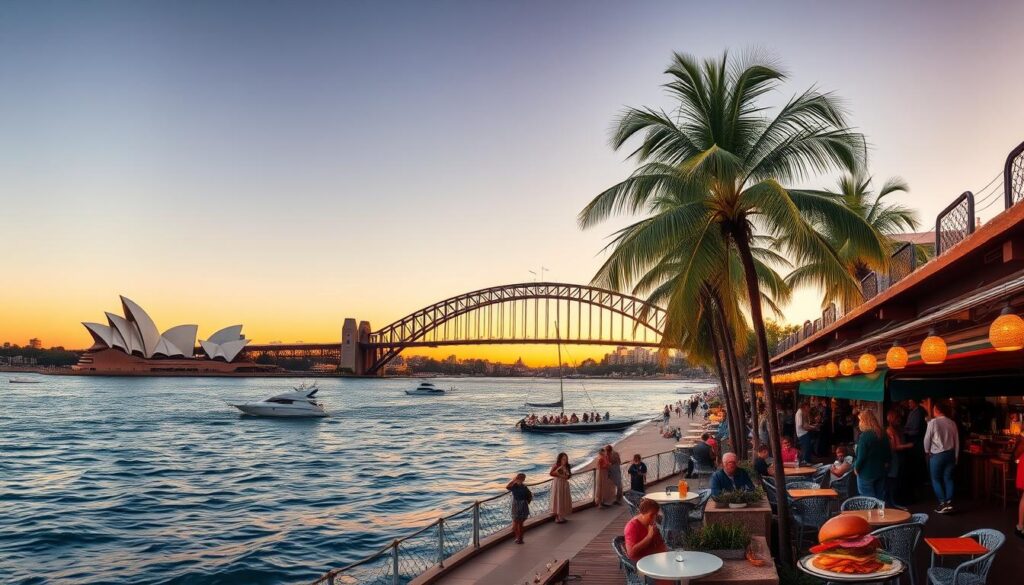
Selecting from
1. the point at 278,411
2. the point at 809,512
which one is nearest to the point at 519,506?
the point at 809,512

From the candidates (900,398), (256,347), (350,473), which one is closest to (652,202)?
(900,398)

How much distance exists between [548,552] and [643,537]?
16.0 feet

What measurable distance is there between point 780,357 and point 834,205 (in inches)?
841

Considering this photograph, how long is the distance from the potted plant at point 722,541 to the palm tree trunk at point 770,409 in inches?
42.9

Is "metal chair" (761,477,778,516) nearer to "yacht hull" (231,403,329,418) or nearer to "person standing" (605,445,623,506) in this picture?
"person standing" (605,445,623,506)

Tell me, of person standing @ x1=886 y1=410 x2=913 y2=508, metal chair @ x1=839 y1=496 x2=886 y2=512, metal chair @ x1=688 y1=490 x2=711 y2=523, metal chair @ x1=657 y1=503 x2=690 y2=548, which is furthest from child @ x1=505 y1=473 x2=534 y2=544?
person standing @ x1=886 y1=410 x2=913 y2=508

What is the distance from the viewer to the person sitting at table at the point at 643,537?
700 centimetres

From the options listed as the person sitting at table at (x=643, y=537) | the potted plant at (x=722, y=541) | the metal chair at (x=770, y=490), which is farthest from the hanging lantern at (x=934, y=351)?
the metal chair at (x=770, y=490)

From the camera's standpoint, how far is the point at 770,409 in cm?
917

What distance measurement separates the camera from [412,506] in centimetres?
2523

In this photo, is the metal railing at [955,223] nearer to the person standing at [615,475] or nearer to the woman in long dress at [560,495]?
the person standing at [615,475]

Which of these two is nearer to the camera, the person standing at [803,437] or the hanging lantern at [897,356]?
the hanging lantern at [897,356]

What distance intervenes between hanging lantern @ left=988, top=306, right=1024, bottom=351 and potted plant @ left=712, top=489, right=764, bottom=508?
3612 mm

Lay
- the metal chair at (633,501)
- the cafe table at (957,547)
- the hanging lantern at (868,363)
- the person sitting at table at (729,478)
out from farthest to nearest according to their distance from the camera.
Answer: the metal chair at (633,501)
the hanging lantern at (868,363)
the person sitting at table at (729,478)
the cafe table at (957,547)
